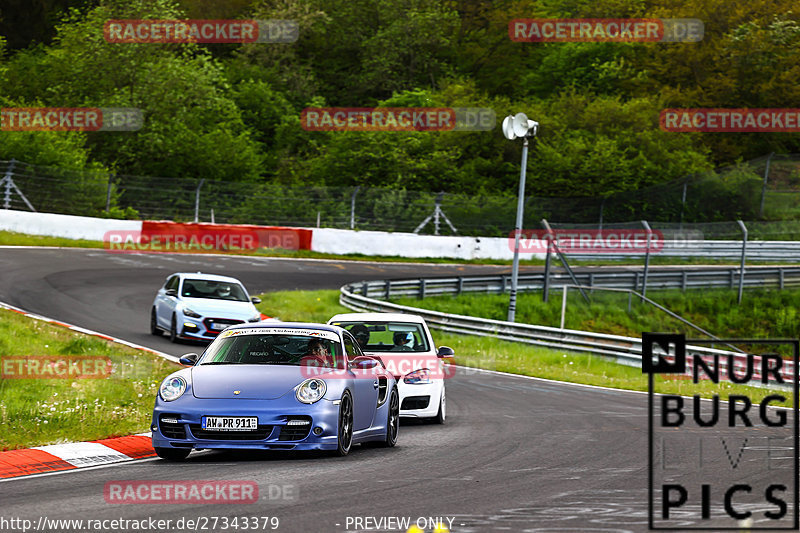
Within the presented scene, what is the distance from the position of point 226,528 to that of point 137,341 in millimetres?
14764

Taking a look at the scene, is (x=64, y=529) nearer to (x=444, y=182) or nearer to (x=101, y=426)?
(x=101, y=426)

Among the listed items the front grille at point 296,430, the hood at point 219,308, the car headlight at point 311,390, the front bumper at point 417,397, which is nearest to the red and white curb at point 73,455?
the front grille at point 296,430

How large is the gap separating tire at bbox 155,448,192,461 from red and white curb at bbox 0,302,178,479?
332 mm

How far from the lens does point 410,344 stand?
14555 millimetres

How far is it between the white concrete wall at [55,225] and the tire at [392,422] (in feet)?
96.0

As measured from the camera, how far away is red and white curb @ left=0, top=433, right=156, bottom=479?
30.5ft

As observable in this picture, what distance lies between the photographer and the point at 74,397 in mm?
12859

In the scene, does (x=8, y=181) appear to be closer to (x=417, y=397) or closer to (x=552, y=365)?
(x=552, y=365)

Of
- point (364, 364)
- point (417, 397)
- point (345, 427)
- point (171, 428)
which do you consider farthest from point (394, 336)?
point (171, 428)

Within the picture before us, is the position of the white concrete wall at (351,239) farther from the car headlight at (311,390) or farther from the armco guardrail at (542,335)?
the car headlight at (311,390)

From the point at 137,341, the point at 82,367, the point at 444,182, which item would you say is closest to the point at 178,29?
the point at 444,182

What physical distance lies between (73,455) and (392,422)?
3.41m

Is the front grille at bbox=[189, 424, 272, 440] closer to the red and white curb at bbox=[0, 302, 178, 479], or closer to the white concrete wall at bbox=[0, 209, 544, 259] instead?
the red and white curb at bbox=[0, 302, 178, 479]

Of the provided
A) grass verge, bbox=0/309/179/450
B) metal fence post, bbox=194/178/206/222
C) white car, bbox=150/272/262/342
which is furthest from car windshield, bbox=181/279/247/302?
metal fence post, bbox=194/178/206/222
